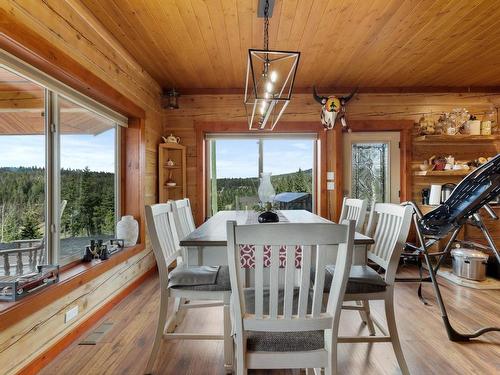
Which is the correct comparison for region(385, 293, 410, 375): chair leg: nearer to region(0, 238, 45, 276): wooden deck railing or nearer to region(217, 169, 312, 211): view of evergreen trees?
region(0, 238, 45, 276): wooden deck railing

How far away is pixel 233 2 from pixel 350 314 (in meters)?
2.73

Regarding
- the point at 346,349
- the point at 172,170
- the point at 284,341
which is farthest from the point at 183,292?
the point at 172,170

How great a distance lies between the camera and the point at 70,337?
7.10 ft

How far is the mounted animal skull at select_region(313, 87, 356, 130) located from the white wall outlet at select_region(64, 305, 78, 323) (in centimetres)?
354

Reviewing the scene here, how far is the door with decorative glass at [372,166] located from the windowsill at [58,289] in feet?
10.8

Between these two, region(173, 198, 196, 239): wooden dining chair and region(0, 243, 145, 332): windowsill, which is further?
region(173, 198, 196, 239): wooden dining chair

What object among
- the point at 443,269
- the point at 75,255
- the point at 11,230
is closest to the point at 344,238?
the point at 11,230

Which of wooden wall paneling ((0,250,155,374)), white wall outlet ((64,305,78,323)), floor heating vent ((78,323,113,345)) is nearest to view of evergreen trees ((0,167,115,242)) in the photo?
wooden wall paneling ((0,250,155,374))

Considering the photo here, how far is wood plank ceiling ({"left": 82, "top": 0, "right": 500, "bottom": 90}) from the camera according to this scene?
2.40 metres

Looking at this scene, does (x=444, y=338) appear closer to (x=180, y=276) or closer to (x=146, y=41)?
(x=180, y=276)

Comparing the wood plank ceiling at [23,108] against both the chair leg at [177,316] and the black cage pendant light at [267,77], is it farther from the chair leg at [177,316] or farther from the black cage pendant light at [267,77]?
the chair leg at [177,316]

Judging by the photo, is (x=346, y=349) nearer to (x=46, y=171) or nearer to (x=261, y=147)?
(x=46, y=171)

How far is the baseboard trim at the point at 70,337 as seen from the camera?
1812 mm

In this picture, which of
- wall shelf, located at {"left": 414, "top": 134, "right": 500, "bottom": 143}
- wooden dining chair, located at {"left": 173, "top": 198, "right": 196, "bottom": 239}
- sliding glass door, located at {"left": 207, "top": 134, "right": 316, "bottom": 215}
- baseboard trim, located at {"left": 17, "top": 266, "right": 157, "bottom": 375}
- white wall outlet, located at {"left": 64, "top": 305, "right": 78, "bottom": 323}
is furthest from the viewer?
sliding glass door, located at {"left": 207, "top": 134, "right": 316, "bottom": 215}
